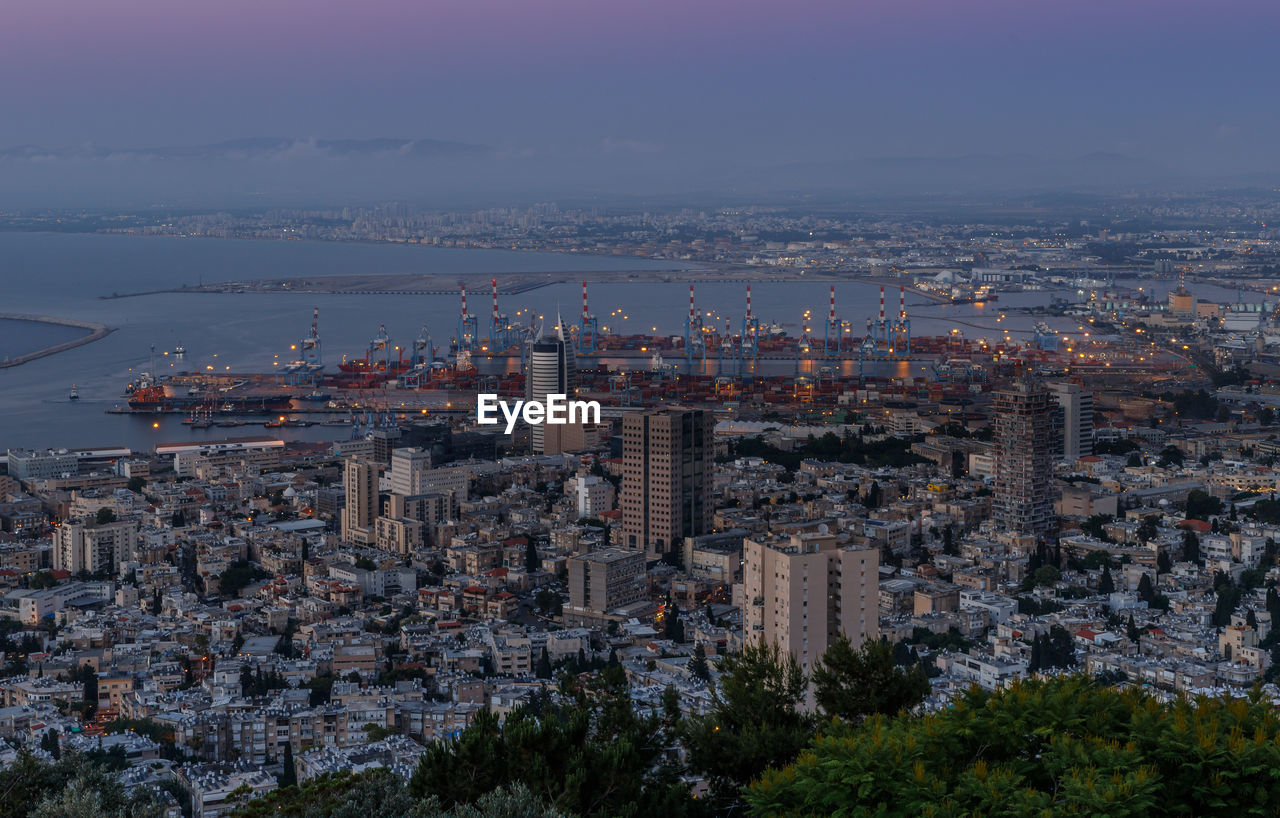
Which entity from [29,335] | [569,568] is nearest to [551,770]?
[569,568]

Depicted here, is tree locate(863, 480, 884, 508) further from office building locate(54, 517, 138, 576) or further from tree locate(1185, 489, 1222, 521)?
office building locate(54, 517, 138, 576)

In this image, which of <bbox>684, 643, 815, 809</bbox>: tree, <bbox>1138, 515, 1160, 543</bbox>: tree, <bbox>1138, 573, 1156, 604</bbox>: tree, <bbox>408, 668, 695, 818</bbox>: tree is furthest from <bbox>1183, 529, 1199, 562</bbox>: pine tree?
<bbox>408, 668, 695, 818</bbox>: tree

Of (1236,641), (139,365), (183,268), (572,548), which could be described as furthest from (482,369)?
(183,268)

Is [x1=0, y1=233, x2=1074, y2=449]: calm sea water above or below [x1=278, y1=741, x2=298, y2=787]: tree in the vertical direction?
above

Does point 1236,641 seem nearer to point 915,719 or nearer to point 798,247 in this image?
point 915,719

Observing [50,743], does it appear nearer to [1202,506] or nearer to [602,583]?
[602,583]

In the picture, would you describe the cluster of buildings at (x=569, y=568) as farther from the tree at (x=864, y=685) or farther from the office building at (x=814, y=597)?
the tree at (x=864, y=685)
